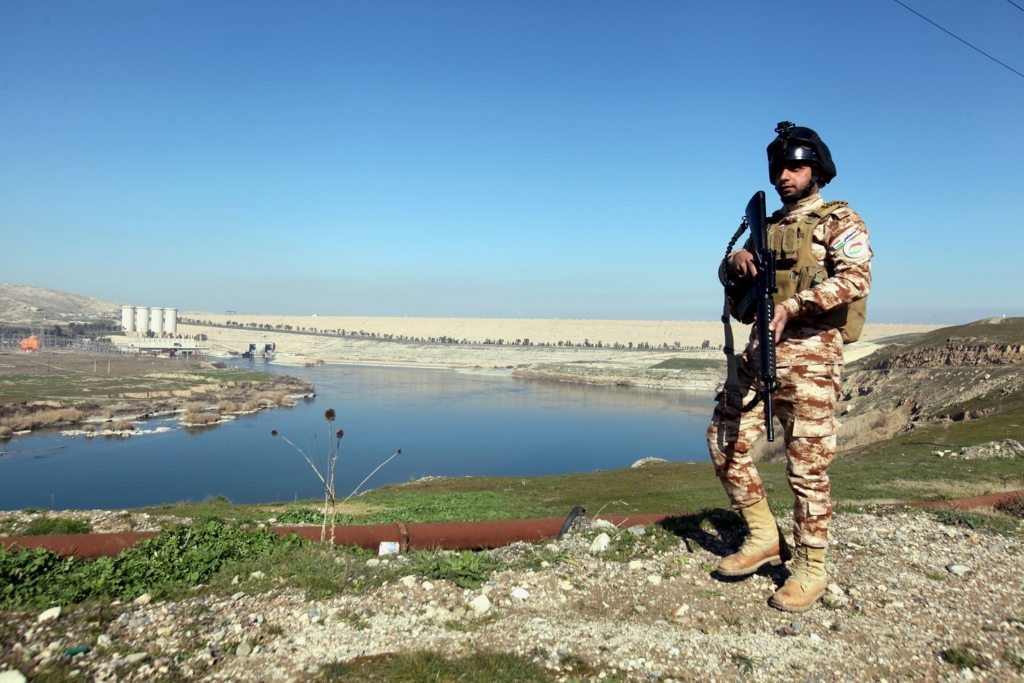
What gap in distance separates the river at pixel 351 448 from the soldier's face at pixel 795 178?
19.0 metres

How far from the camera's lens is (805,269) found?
3.98 metres

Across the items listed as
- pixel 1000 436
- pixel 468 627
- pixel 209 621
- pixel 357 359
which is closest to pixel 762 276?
pixel 468 627

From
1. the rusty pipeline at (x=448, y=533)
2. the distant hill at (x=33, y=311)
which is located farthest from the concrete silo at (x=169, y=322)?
the rusty pipeline at (x=448, y=533)

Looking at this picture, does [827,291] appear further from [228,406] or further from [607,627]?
[228,406]

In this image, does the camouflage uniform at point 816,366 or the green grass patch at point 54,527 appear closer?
the camouflage uniform at point 816,366

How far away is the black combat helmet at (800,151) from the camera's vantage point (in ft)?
13.1

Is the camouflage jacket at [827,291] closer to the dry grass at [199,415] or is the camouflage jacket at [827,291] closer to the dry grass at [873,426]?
the dry grass at [873,426]

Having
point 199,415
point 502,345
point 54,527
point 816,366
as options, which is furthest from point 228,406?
point 502,345

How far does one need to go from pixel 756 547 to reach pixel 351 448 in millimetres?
36852

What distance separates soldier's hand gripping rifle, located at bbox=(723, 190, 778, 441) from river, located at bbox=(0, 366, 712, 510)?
61.1 feet

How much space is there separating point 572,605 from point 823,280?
8.27ft

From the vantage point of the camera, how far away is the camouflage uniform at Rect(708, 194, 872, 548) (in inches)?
150

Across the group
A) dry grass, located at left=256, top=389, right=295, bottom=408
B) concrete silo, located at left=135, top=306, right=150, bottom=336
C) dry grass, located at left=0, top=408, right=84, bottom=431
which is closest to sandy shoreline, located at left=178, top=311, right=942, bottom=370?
concrete silo, located at left=135, top=306, right=150, bottom=336

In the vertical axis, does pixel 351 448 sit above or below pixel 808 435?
below
